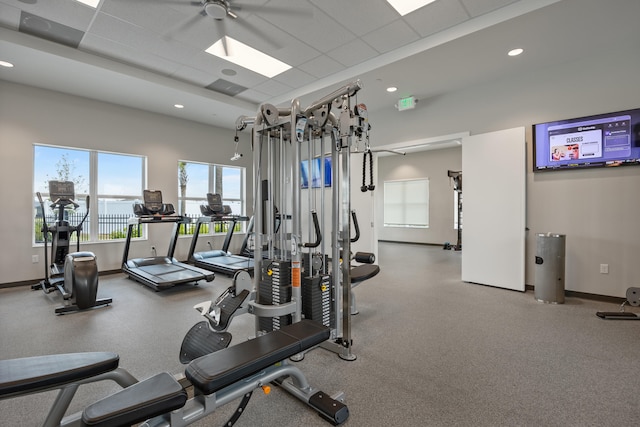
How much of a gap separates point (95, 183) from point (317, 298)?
5563 millimetres

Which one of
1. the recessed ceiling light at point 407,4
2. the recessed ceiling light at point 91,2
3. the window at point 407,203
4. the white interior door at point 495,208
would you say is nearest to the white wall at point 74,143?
the recessed ceiling light at point 91,2

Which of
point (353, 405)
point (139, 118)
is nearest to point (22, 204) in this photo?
point (139, 118)

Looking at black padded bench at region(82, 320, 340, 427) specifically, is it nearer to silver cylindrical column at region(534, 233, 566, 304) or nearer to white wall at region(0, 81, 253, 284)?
silver cylindrical column at region(534, 233, 566, 304)

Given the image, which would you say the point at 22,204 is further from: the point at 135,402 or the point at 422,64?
the point at 422,64

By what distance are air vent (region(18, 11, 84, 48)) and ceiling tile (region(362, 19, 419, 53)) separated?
367cm

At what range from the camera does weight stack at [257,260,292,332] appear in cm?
233

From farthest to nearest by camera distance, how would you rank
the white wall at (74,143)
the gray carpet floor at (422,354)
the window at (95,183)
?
the window at (95,183) → the white wall at (74,143) → the gray carpet floor at (422,354)

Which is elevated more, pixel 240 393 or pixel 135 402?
pixel 135 402

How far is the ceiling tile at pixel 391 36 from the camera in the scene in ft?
11.9

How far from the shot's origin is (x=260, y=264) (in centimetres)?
247

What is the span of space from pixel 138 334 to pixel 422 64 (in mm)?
4862

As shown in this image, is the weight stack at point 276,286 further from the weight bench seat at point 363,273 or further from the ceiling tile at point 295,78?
the ceiling tile at point 295,78

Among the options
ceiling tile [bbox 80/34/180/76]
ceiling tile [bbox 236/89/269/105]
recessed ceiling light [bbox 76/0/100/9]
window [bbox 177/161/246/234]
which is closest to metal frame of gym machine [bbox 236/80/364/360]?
recessed ceiling light [bbox 76/0/100/9]

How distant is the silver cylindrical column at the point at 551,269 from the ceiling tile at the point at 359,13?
3496 mm
